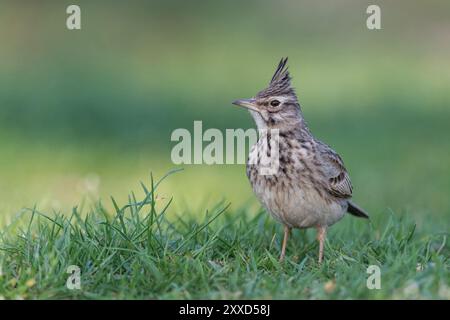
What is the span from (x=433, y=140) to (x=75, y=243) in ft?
29.2

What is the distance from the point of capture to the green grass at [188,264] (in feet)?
17.5

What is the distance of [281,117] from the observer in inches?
265

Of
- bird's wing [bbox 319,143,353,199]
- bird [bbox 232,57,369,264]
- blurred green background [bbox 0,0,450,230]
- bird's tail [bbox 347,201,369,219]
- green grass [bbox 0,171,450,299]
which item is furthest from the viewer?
blurred green background [bbox 0,0,450,230]

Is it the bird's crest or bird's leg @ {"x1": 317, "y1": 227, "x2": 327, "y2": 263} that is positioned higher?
the bird's crest

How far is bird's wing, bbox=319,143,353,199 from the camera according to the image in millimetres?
6648

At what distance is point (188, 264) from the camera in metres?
5.68

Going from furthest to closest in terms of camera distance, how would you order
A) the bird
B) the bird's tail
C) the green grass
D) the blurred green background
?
the blurred green background
the bird's tail
the bird
the green grass

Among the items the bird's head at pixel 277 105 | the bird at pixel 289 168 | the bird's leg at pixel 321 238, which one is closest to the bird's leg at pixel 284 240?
the bird at pixel 289 168

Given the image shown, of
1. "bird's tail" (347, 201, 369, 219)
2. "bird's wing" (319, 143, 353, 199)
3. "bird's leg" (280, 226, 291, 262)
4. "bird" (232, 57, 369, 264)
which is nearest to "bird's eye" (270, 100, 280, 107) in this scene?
"bird" (232, 57, 369, 264)

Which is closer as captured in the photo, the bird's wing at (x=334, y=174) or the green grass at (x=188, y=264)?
the green grass at (x=188, y=264)

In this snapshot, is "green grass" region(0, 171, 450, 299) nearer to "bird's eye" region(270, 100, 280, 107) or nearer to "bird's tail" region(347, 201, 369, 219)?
"bird's tail" region(347, 201, 369, 219)

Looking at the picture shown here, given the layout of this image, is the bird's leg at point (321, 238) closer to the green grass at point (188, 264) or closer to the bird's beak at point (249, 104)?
the green grass at point (188, 264)

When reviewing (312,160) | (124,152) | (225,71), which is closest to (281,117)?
(312,160)

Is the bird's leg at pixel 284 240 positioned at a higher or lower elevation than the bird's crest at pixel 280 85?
lower
